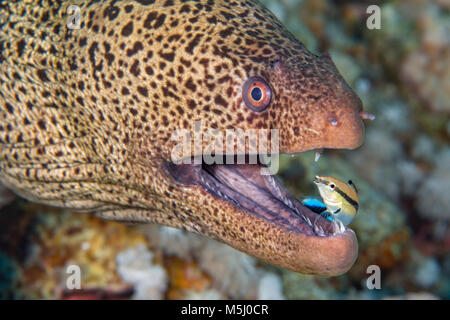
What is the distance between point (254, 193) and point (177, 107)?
654 millimetres

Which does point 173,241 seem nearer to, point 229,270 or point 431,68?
point 229,270

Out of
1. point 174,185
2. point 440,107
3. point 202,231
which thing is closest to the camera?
point 174,185

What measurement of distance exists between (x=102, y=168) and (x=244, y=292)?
1696 mm

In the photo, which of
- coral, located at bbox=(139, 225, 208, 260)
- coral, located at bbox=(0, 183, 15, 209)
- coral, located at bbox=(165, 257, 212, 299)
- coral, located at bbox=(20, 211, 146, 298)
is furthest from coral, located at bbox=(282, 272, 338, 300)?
coral, located at bbox=(0, 183, 15, 209)

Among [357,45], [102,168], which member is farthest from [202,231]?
[357,45]

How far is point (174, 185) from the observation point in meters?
2.35

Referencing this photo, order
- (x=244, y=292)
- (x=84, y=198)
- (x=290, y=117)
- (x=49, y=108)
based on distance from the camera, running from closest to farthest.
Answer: (x=290, y=117), (x=49, y=108), (x=84, y=198), (x=244, y=292)

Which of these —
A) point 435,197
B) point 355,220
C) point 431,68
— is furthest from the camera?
point 431,68

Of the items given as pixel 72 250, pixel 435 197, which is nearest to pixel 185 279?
pixel 72 250

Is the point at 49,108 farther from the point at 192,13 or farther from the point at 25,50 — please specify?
the point at 192,13

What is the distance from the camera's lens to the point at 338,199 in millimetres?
2236

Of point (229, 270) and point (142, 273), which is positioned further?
point (229, 270)

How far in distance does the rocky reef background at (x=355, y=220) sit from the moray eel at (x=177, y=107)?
82cm

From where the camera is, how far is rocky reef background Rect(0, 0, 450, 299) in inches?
135
